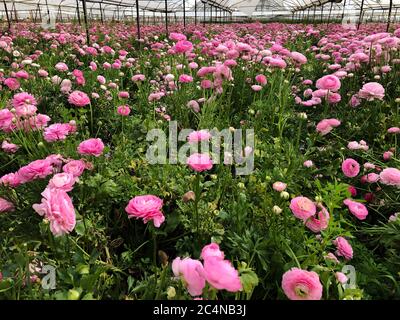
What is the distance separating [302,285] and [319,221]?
26 centimetres

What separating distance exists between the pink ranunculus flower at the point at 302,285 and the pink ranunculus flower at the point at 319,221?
0.77 ft

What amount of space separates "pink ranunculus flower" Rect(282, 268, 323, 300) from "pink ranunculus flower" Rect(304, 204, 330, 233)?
0.77 ft

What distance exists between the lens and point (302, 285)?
0.75 m

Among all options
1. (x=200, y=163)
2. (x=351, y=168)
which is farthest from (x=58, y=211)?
(x=351, y=168)

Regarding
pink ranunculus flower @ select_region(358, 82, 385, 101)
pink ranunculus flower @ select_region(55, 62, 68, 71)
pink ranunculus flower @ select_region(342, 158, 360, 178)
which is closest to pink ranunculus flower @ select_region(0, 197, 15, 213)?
pink ranunculus flower @ select_region(342, 158, 360, 178)

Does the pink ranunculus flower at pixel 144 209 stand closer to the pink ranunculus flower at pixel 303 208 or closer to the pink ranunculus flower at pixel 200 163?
the pink ranunculus flower at pixel 200 163

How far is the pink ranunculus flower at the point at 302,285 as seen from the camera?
73 cm

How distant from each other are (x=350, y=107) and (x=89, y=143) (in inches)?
78.1

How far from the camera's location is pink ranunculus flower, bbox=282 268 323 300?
2.41 ft

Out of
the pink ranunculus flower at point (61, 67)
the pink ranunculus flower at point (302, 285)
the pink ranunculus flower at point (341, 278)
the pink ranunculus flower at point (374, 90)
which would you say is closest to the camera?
the pink ranunculus flower at point (302, 285)

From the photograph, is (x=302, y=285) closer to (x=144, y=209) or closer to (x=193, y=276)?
Answer: (x=193, y=276)

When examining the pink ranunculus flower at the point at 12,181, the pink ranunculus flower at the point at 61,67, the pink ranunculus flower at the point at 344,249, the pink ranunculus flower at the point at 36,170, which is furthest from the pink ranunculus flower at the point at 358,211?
the pink ranunculus flower at the point at 61,67

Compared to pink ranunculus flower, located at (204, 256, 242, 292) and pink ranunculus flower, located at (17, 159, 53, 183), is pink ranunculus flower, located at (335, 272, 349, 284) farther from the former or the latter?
pink ranunculus flower, located at (17, 159, 53, 183)

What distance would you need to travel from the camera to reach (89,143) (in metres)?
1.23
